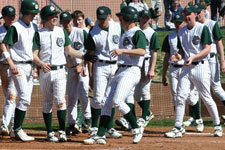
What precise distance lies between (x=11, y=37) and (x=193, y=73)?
9.92 feet

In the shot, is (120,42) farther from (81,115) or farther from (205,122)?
(205,122)

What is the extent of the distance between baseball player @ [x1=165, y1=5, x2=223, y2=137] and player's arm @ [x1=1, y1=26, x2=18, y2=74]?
2.68 meters

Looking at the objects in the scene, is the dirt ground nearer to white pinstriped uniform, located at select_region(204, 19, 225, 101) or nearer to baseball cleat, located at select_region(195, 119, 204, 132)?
baseball cleat, located at select_region(195, 119, 204, 132)

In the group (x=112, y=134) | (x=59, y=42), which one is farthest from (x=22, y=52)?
(x=112, y=134)

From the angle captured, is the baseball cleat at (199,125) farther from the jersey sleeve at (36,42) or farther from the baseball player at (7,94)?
the jersey sleeve at (36,42)

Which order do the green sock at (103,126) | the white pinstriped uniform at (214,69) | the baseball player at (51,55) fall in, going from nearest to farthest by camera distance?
the green sock at (103,126)
the baseball player at (51,55)
the white pinstriped uniform at (214,69)

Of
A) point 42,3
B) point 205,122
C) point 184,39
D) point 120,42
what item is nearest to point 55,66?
point 120,42

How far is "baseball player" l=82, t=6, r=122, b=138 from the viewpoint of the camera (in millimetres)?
9594

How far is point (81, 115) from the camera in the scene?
11.2 meters

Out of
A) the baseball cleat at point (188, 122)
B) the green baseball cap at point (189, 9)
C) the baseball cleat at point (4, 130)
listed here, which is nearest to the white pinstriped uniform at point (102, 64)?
the green baseball cap at point (189, 9)

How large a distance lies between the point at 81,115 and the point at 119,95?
2.70m

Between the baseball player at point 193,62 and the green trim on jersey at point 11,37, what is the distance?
2665mm

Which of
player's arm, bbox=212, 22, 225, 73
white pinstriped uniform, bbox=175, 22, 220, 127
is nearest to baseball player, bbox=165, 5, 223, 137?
white pinstriped uniform, bbox=175, 22, 220, 127

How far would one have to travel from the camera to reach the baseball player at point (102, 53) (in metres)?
9.59
